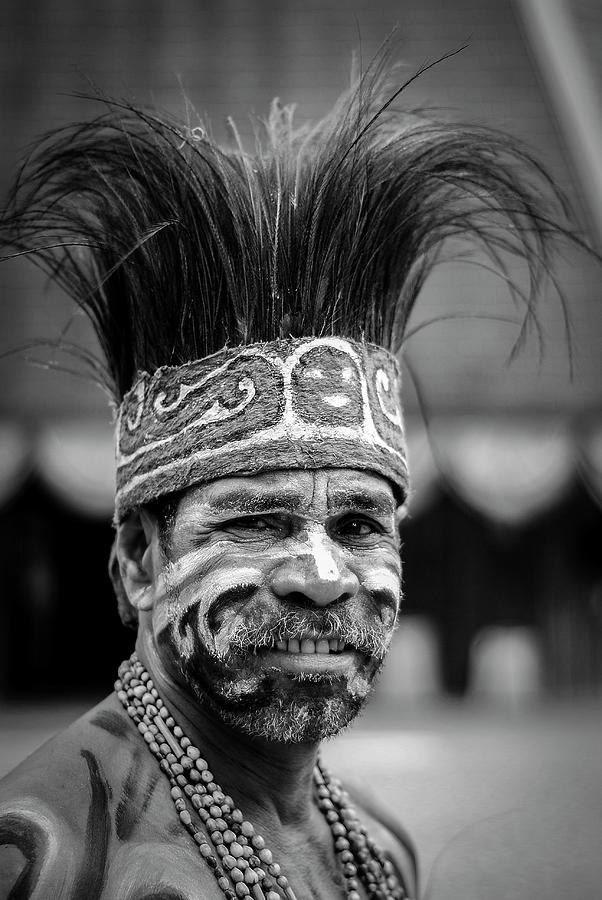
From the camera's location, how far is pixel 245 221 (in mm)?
2303

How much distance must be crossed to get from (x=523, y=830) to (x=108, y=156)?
19.0 ft

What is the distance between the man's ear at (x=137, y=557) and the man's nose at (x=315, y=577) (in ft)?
1.23

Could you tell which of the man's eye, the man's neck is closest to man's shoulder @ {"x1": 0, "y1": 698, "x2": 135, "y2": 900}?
the man's neck

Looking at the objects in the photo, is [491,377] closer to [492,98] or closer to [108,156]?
[492,98]

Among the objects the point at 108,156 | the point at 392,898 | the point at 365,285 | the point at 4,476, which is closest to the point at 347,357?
the point at 365,285

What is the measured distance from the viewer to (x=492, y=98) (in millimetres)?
10797

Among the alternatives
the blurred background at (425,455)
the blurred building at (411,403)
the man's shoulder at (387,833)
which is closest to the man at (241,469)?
the man's shoulder at (387,833)

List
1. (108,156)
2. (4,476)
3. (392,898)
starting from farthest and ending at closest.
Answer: (4,476) < (392,898) < (108,156)

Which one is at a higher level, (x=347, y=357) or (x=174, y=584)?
(x=347, y=357)

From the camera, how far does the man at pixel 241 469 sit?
2072 mm

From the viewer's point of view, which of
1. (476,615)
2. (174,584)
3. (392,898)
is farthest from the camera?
(476,615)

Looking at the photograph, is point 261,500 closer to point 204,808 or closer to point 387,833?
point 204,808

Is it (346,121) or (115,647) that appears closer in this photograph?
(346,121)

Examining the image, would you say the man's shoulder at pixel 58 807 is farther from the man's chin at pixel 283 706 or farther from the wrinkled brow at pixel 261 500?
the wrinkled brow at pixel 261 500
